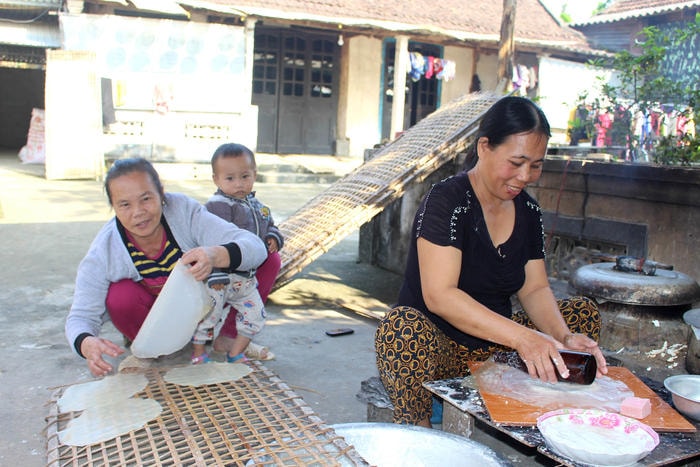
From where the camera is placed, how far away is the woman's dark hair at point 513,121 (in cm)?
201

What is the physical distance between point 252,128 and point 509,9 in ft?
17.5

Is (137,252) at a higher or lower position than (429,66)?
lower

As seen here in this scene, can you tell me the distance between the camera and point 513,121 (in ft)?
6.61

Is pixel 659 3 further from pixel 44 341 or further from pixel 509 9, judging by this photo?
pixel 44 341

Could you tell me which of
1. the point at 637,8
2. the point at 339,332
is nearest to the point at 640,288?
the point at 339,332

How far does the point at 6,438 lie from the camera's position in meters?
2.27

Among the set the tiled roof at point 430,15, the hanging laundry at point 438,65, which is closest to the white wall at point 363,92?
the tiled roof at point 430,15

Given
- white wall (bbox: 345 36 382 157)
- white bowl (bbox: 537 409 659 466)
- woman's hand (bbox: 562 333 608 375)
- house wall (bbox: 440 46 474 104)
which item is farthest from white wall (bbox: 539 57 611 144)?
white bowl (bbox: 537 409 659 466)

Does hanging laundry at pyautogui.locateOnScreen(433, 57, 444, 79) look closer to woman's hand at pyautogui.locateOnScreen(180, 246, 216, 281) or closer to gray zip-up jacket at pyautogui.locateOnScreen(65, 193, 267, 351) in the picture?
gray zip-up jacket at pyautogui.locateOnScreen(65, 193, 267, 351)

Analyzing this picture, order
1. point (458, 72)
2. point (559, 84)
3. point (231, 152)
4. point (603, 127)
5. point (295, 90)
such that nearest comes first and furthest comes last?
1. point (231, 152)
2. point (603, 127)
3. point (295, 90)
4. point (559, 84)
5. point (458, 72)

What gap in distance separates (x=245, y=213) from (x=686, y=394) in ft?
7.31

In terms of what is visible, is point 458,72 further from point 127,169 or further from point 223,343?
point 127,169

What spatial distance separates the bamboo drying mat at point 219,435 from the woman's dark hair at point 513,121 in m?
1.07

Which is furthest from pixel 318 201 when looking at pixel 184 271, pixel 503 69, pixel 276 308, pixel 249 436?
pixel 503 69
